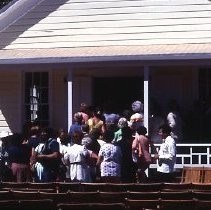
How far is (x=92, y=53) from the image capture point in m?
18.7

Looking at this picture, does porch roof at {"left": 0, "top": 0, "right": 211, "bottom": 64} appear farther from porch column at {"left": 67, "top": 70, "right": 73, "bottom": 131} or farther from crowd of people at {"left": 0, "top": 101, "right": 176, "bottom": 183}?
crowd of people at {"left": 0, "top": 101, "right": 176, "bottom": 183}

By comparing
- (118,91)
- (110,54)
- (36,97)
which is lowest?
(36,97)

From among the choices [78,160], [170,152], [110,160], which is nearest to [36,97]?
[78,160]

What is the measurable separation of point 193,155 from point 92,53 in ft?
11.4

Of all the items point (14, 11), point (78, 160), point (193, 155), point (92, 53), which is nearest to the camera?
point (78, 160)

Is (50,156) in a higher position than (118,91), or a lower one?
lower

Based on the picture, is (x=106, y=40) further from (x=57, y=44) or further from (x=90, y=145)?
(x=90, y=145)

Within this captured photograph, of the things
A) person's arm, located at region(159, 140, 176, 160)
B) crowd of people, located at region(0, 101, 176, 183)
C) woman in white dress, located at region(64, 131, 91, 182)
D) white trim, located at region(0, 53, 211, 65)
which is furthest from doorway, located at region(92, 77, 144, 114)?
woman in white dress, located at region(64, 131, 91, 182)

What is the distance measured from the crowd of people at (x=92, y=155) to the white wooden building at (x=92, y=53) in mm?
1811

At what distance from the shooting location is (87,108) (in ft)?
59.0

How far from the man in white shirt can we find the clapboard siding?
373 cm

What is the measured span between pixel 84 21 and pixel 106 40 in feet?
2.61

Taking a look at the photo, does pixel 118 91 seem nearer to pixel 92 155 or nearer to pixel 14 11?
pixel 14 11

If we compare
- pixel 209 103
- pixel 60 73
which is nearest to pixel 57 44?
pixel 60 73
